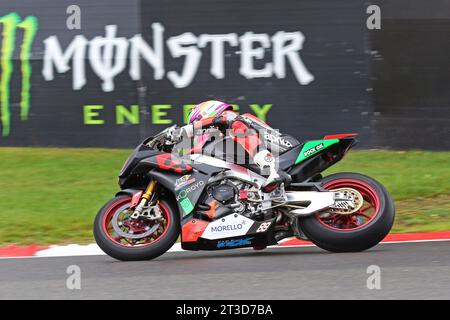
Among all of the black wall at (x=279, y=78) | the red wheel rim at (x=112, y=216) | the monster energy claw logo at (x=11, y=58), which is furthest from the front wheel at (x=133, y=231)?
the monster energy claw logo at (x=11, y=58)

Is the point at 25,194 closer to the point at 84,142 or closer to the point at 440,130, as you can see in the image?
the point at 84,142

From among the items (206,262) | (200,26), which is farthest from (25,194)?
(206,262)

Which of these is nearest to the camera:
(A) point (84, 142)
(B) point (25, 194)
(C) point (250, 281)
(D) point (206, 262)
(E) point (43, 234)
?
(C) point (250, 281)

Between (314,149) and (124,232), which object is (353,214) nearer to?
(314,149)

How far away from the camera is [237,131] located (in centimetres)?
801

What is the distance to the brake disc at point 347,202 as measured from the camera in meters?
7.77

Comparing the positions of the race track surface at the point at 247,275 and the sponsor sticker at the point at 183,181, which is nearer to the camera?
the race track surface at the point at 247,275

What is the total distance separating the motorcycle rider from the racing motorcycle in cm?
13

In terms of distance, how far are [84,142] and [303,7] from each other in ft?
13.1

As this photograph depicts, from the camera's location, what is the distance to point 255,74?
13578mm

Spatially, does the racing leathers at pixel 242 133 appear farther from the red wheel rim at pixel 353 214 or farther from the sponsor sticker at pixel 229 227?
the red wheel rim at pixel 353 214

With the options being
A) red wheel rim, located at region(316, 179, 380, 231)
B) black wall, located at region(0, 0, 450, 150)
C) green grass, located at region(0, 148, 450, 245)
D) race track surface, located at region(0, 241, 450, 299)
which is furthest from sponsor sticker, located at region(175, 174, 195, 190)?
black wall, located at region(0, 0, 450, 150)

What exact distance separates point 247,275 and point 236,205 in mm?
1008

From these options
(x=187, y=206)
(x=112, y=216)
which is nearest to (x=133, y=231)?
(x=112, y=216)
